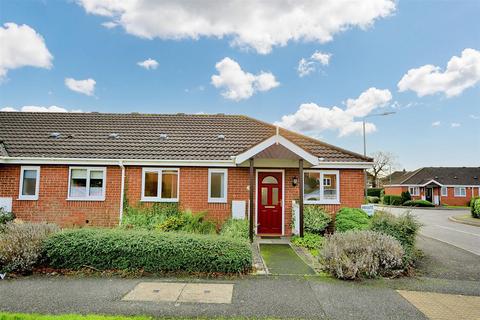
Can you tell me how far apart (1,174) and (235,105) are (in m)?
13.3

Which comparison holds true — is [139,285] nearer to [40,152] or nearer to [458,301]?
[458,301]

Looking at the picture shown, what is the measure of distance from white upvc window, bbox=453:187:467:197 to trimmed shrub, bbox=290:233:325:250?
1587 inches

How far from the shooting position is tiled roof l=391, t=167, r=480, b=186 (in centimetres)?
3931

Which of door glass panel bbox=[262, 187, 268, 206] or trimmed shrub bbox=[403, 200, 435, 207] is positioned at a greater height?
door glass panel bbox=[262, 187, 268, 206]

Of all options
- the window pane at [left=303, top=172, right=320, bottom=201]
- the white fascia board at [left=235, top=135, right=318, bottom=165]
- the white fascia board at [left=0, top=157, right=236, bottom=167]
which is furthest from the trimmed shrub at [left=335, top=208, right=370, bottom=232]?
the white fascia board at [left=0, top=157, right=236, bottom=167]

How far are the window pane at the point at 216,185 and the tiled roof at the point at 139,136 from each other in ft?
2.46

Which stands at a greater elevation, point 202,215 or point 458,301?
point 202,215

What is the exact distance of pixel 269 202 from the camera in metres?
11.6

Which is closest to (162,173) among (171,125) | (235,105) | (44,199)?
(171,125)

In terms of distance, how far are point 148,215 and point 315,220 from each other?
684cm

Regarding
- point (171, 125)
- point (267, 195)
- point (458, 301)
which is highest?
point (171, 125)

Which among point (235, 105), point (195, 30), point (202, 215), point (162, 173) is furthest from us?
point (235, 105)

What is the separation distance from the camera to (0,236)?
6672mm

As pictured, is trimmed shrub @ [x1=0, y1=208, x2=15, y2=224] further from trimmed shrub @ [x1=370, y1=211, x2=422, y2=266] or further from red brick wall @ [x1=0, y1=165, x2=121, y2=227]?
trimmed shrub @ [x1=370, y1=211, x2=422, y2=266]
